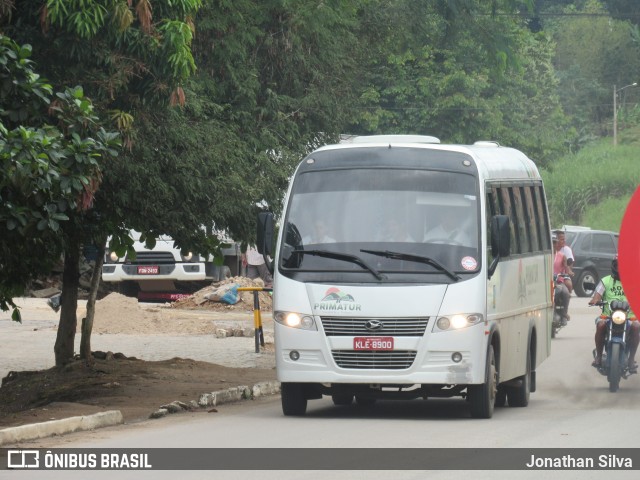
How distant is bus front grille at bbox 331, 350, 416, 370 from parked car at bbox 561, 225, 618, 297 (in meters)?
29.6

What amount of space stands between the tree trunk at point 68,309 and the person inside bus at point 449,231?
552 cm

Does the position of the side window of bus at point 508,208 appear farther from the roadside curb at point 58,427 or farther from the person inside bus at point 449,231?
the roadside curb at point 58,427

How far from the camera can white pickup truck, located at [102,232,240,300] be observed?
3647 cm

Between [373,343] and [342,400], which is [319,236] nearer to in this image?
[373,343]

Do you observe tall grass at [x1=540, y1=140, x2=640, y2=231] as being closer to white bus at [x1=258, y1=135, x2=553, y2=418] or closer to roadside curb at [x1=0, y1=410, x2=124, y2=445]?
white bus at [x1=258, y1=135, x2=553, y2=418]

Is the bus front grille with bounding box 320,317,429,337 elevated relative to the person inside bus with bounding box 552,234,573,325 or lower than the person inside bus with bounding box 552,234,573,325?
lower

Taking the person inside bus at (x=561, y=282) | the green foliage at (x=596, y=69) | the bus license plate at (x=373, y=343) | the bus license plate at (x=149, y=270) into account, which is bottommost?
the bus license plate at (x=373, y=343)

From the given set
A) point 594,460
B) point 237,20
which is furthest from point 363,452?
point 237,20

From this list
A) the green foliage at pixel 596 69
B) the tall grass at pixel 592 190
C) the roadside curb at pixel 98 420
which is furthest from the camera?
the green foliage at pixel 596 69

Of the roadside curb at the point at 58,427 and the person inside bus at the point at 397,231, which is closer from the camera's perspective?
the roadside curb at the point at 58,427

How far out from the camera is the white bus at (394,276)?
45.7ft

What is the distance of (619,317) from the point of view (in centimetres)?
1719

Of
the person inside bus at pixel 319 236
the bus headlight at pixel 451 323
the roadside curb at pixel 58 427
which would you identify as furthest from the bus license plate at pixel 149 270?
the bus headlight at pixel 451 323

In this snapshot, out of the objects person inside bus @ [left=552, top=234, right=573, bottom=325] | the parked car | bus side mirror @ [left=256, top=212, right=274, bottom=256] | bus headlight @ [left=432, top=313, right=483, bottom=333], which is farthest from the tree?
bus headlight @ [left=432, top=313, right=483, bottom=333]
